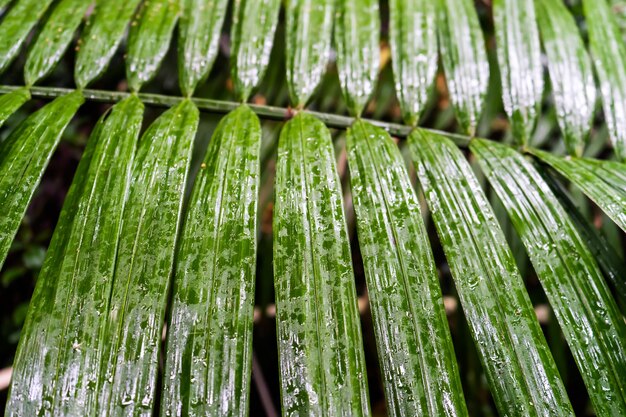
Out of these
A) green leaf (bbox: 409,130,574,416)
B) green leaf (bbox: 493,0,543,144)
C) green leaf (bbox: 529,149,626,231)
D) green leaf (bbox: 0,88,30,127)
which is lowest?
green leaf (bbox: 409,130,574,416)

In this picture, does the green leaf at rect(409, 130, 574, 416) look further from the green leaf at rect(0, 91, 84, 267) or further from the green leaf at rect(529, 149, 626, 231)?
the green leaf at rect(0, 91, 84, 267)

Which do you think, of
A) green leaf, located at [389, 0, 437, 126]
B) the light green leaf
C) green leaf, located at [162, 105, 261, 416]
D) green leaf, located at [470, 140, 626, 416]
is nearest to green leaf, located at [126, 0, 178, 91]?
the light green leaf

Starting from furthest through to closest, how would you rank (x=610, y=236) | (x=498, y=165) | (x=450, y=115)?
1. (x=450, y=115)
2. (x=610, y=236)
3. (x=498, y=165)

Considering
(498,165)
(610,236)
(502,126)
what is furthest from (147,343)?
(502,126)

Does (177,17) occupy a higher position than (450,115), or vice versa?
(450,115)

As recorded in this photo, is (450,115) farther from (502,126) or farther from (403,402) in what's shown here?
(403,402)

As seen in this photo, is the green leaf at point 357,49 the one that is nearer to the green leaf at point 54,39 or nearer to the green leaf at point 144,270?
the green leaf at point 144,270
